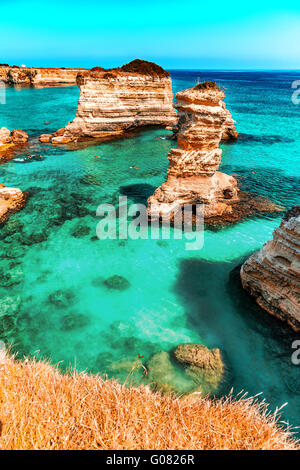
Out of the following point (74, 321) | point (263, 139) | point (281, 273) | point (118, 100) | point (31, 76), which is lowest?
point (74, 321)

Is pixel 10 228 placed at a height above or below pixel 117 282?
above

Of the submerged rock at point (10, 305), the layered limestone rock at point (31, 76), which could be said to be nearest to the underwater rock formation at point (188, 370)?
the submerged rock at point (10, 305)

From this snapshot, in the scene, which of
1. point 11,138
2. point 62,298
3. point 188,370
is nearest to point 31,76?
point 11,138

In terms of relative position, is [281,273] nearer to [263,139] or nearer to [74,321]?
[74,321]

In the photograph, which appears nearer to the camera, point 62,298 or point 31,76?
point 62,298

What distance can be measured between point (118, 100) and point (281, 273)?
3117 centimetres

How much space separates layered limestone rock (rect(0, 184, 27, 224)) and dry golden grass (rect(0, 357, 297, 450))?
1345 cm

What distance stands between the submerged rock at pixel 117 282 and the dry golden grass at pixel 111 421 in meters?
5.92

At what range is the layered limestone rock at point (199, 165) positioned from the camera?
522 inches

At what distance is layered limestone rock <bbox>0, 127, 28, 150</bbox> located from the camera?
29.8m

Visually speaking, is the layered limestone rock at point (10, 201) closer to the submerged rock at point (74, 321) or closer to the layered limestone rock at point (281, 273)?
the submerged rock at point (74, 321)

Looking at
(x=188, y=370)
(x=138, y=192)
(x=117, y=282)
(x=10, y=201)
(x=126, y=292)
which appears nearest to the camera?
(x=188, y=370)

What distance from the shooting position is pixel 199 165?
1494 centimetres

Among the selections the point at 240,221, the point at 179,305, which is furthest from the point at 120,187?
the point at 179,305
